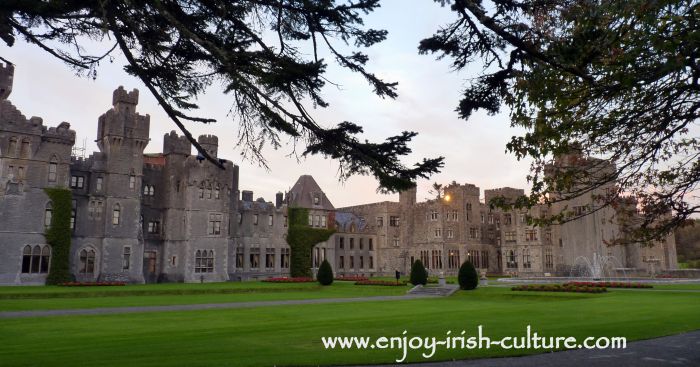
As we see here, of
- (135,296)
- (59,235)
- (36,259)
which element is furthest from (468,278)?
(36,259)

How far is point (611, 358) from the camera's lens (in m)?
9.42

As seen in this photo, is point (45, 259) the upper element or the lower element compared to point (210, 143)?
lower

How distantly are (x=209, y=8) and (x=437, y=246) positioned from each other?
193ft

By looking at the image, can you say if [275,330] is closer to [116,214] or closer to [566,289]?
[566,289]

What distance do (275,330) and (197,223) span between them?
3535 cm

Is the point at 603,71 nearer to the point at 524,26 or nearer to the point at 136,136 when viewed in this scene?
the point at 524,26

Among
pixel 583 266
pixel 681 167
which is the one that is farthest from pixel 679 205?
Result: pixel 583 266

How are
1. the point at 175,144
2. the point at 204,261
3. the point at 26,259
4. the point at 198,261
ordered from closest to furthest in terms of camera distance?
the point at 26,259, the point at 198,261, the point at 204,261, the point at 175,144

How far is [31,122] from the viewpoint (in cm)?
3766

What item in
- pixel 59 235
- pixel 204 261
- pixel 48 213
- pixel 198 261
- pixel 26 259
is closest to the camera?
pixel 26 259

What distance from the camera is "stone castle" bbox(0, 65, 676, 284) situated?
3712cm

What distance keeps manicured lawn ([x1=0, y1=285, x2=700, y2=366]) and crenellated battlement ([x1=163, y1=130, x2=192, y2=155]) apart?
98.3 feet

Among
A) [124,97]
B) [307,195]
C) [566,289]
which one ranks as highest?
[124,97]

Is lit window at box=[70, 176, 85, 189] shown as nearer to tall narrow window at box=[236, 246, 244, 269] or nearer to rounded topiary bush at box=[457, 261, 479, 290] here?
tall narrow window at box=[236, 246, 244, 269]
